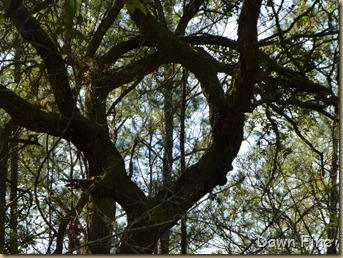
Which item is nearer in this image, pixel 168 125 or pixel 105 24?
pixel 105 24

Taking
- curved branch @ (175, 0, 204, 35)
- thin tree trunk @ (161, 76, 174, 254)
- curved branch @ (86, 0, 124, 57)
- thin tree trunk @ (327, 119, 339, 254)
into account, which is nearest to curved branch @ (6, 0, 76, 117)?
curved branch @ (86, 0, 124, 57)

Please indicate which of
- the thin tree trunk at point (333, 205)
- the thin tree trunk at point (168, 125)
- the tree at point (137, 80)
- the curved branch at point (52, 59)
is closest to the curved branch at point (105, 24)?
the tree at point (137, 80)

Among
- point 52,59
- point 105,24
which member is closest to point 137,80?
point 105,24

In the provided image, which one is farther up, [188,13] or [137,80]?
[188,13]

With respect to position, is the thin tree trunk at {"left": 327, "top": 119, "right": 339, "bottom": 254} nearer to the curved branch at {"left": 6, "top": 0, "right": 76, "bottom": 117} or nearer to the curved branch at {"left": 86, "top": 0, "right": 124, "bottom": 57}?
the curved branch at {"left": 6, "top": 0, "right": 76, "bottom": 117}

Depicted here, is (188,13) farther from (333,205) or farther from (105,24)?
(333,205)

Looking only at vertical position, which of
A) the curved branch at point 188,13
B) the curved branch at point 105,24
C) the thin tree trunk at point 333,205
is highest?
the curved branch at point 188,13

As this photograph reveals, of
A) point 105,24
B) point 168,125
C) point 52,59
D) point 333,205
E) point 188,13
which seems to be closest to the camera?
point 52,59

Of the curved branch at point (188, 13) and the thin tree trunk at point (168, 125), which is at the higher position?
the curved branch at point (188, 13)

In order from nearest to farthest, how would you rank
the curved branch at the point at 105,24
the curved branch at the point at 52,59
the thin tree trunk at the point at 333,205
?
1. the curved branch at the point at 52,59
2. the thin tree trunk at the point at 333,205
3. the curved branch at the point at 105,24

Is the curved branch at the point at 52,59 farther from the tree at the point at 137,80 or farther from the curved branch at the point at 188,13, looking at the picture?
the curved branch at the point at 188,13

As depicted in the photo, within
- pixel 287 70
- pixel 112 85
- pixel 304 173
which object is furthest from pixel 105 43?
pixel 304 173

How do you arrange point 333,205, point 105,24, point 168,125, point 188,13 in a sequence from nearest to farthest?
point 105,24 → point 333,205 → point 188,13 → point 168,125

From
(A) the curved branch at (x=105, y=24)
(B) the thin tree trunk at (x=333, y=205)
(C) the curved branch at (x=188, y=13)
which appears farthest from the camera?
(C) the curved branch at (x=188, y=13)
